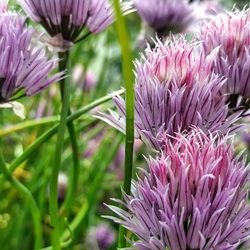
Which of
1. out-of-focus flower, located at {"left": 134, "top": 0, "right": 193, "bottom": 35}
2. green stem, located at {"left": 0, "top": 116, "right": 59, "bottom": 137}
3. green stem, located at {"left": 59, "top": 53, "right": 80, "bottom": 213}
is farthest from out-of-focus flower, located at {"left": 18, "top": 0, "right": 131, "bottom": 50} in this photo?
out-of-focus flower, located at {"left": 134, "top": 0, "right": 193, "bottom": 35}

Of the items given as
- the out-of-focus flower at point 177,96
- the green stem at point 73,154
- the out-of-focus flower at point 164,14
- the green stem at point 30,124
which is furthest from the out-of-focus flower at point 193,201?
the out-of-focus flower at point 164,14

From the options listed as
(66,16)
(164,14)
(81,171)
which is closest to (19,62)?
(66,16)

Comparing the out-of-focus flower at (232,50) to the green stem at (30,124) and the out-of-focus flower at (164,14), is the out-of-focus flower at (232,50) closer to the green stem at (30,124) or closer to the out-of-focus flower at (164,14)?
the green stem at (30,124)

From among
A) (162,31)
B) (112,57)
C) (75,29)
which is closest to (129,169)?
(75,29)

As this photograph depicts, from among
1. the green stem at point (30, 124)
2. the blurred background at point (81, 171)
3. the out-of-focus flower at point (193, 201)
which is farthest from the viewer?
the blurred background at point (81, 171)

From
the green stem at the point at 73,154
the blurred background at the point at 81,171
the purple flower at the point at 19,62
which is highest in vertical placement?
the purple flower at the point at 19,62

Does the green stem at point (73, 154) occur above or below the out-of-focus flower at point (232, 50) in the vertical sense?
below
